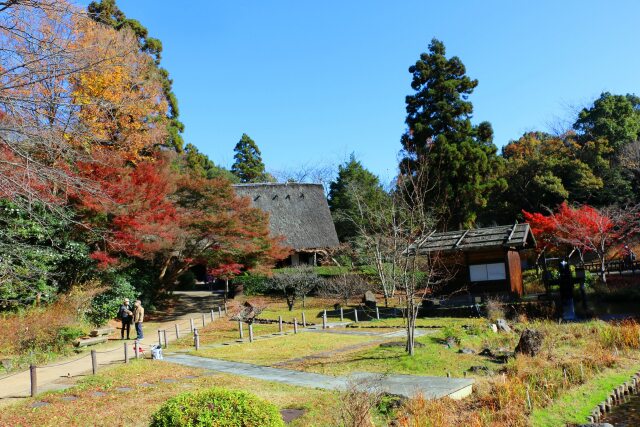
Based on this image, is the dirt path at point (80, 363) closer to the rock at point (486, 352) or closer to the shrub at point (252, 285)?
the shrub at point (252, 285)

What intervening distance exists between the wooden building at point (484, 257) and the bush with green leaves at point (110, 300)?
514 inches

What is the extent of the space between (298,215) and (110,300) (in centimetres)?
1865

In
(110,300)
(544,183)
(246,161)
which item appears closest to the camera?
(110,300)

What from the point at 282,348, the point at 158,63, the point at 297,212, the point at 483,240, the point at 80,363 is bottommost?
the point at 282,348

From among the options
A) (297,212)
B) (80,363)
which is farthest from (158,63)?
(80,363)

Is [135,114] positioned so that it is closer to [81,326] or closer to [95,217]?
[95,217]

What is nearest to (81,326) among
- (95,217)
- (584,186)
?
(95,217)

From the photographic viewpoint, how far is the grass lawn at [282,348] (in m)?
13.2

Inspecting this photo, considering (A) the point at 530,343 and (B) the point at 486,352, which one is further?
(B) the point at 486,352

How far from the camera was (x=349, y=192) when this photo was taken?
40344mm

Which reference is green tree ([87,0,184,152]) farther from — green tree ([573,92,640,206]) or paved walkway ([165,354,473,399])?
green tree ([573,92,640,206])

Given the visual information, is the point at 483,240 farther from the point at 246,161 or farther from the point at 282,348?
the point at 246,161

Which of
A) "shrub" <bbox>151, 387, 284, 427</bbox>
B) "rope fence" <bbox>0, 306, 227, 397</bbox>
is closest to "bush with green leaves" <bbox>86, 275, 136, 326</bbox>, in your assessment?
"rope fence" <bbox>0, 306, 227, 397</bbox>

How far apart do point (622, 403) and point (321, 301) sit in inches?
776
